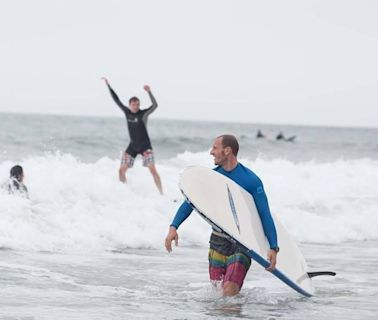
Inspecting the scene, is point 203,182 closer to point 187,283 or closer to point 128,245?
point 187,283

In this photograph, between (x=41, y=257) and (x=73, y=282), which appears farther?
(x=41, y=257)

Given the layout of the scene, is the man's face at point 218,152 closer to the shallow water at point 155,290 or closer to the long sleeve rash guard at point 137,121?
the shallow water at point 155,290

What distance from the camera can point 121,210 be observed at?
11992mm

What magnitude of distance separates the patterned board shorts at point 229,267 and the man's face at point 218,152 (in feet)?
2.46

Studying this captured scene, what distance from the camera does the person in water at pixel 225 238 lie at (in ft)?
20.2

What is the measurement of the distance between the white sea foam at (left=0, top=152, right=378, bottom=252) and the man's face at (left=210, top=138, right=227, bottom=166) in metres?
3.70

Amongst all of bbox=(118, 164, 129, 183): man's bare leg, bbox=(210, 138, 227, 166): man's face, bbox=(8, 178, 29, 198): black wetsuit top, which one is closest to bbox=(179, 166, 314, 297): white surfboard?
bbox=(210, 138, 227, 166): man's face

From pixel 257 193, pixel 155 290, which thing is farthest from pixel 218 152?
pixel 155 290

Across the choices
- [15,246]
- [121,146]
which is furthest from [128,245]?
[121,146]

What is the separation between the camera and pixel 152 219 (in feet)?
38.4

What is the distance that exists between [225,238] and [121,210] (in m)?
5.81

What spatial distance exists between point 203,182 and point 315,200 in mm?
10368

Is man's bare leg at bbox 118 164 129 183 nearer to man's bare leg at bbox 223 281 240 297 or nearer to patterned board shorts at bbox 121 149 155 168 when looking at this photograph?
patterned board shorts at bbox 121 149 155 168

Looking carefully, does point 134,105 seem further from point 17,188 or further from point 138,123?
point 17,188
